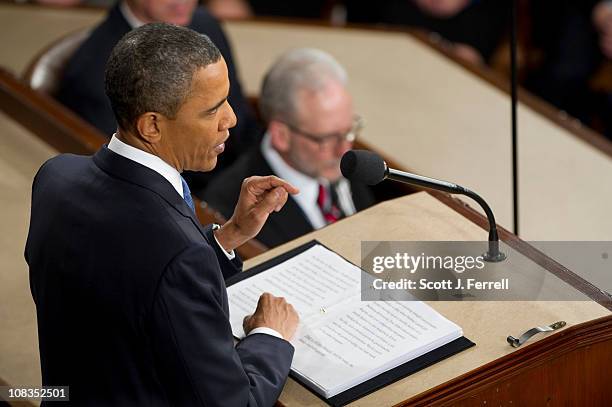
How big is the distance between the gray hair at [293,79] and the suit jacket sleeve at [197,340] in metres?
1.55

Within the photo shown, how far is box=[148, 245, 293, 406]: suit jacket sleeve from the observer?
158cm

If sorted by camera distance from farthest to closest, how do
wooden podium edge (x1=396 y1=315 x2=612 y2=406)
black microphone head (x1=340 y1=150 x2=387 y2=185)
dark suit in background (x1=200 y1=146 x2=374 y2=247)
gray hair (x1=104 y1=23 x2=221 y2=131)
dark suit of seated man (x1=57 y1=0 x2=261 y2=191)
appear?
dark suit of seated man (x1=57 y1=0 x2=261 y2=191) → dark suit in background (x1=200 y1=146 x2=374 y2=247) → black microphone head (x1=340 y1=150 x2=387 y2=185) → wooden podium edge (x1=396 y1=315 x2=612 y2=406) → gray hair (x1=104 y1=23 x2=221 y2=131)

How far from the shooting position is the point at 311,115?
3.14 m

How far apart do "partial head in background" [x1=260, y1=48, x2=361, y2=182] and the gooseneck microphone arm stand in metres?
1.21

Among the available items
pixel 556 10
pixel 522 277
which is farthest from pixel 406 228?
pixel 556 10

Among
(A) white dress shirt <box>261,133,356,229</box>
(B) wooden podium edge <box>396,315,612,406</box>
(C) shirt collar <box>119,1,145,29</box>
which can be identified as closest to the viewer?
(B) wooden podium edge <box>396,315,612,406</box>

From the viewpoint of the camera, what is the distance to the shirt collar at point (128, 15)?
3.54m

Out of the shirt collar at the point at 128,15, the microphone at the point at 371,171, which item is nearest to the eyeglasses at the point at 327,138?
the shirt collar at the point at 128,15

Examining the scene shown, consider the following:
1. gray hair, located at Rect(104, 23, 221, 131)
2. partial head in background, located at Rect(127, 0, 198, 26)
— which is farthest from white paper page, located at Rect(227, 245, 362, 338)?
partial head in background, located at Rect(127, 0, 198, 26)

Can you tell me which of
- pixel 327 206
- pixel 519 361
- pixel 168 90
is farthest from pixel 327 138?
pixel 168 90

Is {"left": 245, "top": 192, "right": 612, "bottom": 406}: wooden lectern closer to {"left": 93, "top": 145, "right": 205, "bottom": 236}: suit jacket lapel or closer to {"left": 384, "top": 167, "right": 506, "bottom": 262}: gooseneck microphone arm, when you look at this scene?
{"left": 384, "top": 167, "right": 506, "bottom": 262}: gooseneck microphone arm

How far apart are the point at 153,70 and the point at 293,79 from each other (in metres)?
1.61

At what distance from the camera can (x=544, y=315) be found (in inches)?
72.6

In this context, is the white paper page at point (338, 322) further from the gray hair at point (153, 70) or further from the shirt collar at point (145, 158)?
the gray hair at point (153, 70)
